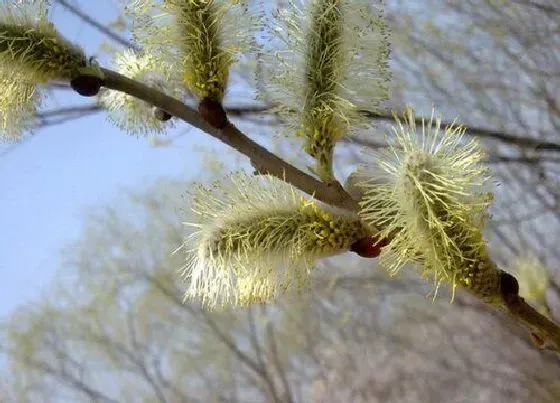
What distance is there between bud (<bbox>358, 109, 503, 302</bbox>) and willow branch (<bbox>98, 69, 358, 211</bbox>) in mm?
23

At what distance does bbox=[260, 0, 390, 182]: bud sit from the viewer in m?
0.42

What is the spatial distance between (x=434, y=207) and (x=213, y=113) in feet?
0.43

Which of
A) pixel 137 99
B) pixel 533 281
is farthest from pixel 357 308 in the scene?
pixel 137 99

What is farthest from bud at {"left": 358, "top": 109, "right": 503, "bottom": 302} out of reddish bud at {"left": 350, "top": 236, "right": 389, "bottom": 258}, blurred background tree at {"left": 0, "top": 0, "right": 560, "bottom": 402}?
blurred background tree at {"left": 0, "top": 0, "right": 560, "bottom": 402}

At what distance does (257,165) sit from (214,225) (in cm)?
5

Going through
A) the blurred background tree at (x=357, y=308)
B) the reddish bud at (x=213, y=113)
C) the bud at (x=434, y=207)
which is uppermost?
the bud at (x=434, y=207)

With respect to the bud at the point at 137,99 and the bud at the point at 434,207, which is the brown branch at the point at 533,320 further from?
the bud at the point at 137,99

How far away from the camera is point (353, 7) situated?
1.39 ft

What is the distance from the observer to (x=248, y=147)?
430 millimetres

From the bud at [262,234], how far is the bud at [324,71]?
0.10ft

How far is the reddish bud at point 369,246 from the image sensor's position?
0.42 meters

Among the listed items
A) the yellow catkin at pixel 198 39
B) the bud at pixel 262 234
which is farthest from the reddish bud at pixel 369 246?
the yellow catkin at pixel 198 39

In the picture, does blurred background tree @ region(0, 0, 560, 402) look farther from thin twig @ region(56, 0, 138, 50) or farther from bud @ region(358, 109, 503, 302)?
bud @ region(358, 109, 503, 302)

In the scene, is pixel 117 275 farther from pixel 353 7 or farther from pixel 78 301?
pixel 353 7
